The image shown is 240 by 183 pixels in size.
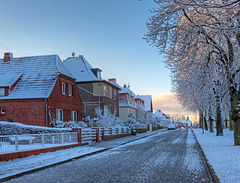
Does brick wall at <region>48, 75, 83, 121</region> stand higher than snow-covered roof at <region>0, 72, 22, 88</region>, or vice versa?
snow-covered roof at <region>0, 72, 22, 88</region>

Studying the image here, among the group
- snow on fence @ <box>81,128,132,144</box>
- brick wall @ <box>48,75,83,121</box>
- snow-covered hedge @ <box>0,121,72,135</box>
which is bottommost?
snow on fence @ <box>81,128,132,144</box>

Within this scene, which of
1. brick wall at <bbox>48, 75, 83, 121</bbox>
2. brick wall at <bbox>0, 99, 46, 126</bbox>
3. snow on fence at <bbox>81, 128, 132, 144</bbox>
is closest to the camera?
snow on fence at <bbox>81, 128, 132, 144</bbox>

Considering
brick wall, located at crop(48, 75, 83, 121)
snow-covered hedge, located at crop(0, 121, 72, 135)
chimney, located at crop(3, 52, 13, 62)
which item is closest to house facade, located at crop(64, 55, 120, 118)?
brick wall, located at crop(48, 75, 83, 121)

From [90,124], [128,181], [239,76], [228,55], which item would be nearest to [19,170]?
[128,181]

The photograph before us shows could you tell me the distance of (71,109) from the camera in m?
27.7

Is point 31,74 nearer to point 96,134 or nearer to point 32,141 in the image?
point 96,134

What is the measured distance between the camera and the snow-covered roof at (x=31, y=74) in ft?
76.6

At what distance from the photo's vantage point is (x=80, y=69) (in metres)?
38.9

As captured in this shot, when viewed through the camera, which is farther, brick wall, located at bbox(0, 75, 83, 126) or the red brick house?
the red brick house

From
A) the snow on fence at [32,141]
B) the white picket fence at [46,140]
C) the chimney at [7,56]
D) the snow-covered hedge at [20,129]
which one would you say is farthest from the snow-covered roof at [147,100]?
the snow-covered hedge at [20,129]

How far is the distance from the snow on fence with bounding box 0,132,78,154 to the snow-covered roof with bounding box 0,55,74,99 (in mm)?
7458

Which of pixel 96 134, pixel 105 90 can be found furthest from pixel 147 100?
pixel 96 134

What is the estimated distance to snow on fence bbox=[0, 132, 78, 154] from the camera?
429 inches

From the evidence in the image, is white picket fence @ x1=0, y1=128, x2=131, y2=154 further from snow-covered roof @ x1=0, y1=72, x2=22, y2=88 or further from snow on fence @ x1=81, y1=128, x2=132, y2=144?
snow-covered roof @ x1=0, y1=72, x2=22, y2=88
